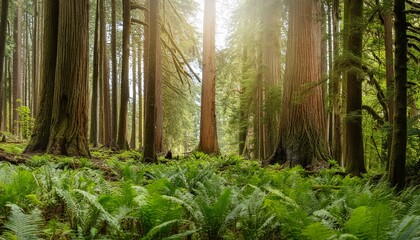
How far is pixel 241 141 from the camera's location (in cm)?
1697

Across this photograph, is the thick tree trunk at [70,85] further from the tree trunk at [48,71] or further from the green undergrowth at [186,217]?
the green undergrowth at [186,217]

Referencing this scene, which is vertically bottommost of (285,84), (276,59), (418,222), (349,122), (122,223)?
(122,223)

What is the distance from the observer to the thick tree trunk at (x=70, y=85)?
7.64m

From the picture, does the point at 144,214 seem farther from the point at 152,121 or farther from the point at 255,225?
the point at 152,121

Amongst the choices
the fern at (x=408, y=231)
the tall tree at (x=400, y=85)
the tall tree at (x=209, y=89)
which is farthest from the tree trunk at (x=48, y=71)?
the fern at (x=408, y=231)

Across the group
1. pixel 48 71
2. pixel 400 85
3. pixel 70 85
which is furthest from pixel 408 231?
pixel 48 71

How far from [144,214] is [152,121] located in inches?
225

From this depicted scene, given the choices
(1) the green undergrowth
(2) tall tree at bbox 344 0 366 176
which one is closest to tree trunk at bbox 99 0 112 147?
(2) tall tree at bbox 344 0 366 176

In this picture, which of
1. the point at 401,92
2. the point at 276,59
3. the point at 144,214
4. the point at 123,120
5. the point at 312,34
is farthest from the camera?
the point at 276,59

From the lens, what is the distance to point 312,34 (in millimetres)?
8492

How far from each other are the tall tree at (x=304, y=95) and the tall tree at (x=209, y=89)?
4.08 metres

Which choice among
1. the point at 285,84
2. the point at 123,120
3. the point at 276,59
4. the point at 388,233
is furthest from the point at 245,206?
the point at 276,59

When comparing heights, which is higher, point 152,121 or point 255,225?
point 152,121

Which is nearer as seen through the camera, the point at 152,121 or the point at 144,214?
the point at 144,214
